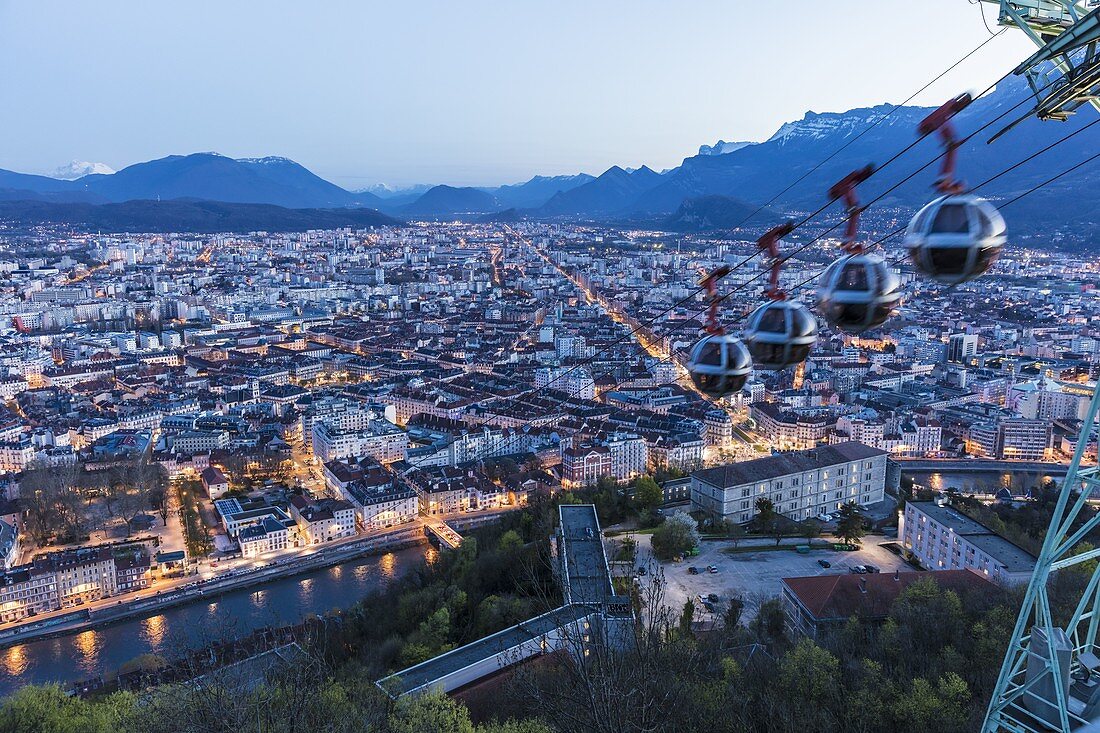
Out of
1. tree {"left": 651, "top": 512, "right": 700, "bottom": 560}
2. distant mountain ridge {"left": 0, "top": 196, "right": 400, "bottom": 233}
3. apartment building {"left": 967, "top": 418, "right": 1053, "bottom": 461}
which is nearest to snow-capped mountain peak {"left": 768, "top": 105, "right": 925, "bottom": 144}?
distant mountain ridge {"left": 0, "top": 196, "right": 400, "bottom": 233}

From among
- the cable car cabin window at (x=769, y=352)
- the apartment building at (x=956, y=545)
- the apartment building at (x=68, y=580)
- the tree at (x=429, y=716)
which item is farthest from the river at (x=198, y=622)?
the cable car cabin window at (x=769, y=352)

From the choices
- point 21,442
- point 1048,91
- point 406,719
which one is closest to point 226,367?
point 21,442

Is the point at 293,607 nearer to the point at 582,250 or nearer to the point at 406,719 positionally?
the point at 406,719

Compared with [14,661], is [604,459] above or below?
above

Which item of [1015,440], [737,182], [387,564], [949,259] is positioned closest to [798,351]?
[949,259]

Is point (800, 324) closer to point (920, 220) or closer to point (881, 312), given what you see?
point (881, 312)

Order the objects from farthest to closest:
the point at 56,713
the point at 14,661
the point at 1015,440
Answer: the point at 1015,440
the point at 14,661
the point at 56,713

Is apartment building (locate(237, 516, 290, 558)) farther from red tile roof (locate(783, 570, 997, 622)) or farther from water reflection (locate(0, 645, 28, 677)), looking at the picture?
red tile roof (locate(783, 570, 997, 622))
